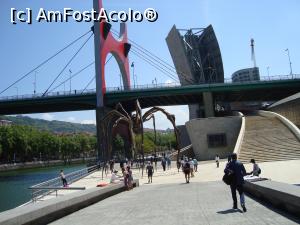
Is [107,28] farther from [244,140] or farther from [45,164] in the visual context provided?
[45,164]

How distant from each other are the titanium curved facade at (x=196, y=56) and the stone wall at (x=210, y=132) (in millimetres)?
45686

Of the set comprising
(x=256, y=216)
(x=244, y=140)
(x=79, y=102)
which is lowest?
(x=256, y=216)

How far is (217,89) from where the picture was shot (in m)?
74.0

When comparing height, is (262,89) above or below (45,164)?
above

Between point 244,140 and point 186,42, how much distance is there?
60656 mm

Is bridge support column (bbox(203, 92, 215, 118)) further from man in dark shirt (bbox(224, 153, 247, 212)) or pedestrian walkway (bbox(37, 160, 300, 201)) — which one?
Answer: man in dark shirt (bbox(224, 153, 247, 212))

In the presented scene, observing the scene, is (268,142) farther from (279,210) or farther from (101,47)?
(101,47)

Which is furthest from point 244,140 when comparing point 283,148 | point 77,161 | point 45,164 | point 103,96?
point 77,161

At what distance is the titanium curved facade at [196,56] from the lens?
10400 cm

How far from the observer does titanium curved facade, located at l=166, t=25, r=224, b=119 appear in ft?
341

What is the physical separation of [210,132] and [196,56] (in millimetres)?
54152

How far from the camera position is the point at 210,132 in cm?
5497

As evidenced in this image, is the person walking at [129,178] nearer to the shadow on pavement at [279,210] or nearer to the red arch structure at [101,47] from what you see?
the shadow on pavement at [279,210]

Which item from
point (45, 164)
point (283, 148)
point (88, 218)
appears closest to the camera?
point (88, 218)
